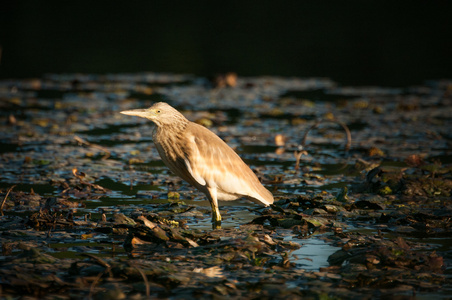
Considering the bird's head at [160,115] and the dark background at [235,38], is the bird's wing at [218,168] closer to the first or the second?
the bird's head at [160,115]

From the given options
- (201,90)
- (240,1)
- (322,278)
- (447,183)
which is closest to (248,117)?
(201,90)

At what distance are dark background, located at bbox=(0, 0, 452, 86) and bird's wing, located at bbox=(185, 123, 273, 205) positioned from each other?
10.0 meters

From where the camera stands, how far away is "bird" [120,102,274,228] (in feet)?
20.8

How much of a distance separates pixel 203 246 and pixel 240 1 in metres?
25.0

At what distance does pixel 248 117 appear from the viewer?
12.2 meters

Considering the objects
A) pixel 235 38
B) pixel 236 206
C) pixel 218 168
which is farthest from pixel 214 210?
pixel 235 38

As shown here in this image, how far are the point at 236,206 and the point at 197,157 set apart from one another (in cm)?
115

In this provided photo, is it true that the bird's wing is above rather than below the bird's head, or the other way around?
below

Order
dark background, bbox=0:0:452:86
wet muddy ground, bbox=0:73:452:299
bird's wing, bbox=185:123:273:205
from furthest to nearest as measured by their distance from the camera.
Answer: dark background, bbox=0:0:452:86, bird's wing, bbox=185:123:273:205, wet muddy ground, bbox=0:73:452:299

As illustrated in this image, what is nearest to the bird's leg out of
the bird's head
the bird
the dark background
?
the bird

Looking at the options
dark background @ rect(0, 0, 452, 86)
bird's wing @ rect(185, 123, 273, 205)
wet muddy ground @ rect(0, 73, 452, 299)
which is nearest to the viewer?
wet muddy ground @ rect(0, 73, 452, 299)

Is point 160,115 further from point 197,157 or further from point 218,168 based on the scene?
point 218,168

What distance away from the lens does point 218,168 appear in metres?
6.40

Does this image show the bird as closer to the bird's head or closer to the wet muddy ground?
the bird's head
